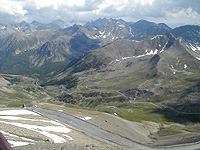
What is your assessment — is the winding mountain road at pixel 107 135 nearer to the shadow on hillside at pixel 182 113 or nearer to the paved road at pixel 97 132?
the paved road at pixel 97 132

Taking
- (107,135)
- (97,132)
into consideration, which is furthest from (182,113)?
(97,132)

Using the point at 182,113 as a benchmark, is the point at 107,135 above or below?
above

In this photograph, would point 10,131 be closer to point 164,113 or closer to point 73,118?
point 73,118

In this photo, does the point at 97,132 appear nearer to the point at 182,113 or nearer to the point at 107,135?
the point at 107,135

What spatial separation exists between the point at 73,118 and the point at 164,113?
104990mm

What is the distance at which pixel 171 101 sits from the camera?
17675 cm

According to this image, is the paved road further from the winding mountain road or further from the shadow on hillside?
the shadow on hillside

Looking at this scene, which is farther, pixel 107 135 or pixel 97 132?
pixel 97 132

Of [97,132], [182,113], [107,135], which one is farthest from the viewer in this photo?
[182,113]

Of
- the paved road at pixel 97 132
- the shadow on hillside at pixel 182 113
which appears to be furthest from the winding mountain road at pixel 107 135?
the shadow on hillside at pixel 182 113

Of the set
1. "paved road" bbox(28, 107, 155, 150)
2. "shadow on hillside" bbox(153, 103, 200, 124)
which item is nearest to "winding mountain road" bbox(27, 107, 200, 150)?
"paved road" bbox(28, 107, 155, 150)

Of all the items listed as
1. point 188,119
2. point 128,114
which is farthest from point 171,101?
point 128,114

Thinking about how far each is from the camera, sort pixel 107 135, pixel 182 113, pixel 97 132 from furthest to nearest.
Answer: pixel 182 113 < pixel 97 132 < pixel 107 135

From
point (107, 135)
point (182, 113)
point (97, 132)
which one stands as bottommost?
point (182, 113)
